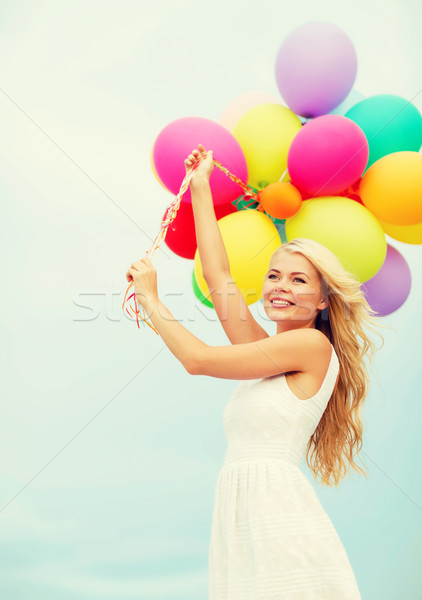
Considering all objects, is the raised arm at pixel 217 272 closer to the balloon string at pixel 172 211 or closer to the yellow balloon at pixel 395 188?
the balloon string at pixel 172 211

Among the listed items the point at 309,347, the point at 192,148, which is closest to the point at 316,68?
the point at 192,148

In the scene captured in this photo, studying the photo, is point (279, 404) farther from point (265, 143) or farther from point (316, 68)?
point (316, 68)

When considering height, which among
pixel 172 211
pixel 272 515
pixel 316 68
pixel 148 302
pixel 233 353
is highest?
pixel 316 68

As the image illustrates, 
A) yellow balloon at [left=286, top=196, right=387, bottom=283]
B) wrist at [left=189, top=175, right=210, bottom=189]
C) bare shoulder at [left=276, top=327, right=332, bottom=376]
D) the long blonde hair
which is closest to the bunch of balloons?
yellow balloon at [left=286, top=196, right=387, bottom=283]

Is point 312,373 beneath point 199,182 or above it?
beneath

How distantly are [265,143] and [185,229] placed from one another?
40 centimetres

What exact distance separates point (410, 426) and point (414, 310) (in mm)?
656

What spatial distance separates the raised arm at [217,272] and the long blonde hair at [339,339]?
18 centimetres

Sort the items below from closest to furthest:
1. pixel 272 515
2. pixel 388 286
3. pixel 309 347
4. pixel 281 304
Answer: pixel 272 515, pixel 309 347, pixel 281 304, pixel 388 286

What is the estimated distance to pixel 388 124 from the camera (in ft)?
6.97

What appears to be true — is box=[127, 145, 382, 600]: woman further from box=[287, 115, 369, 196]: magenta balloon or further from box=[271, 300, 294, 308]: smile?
box=[287, 115, 369, 196]: magenta balloon

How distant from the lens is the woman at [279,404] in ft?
4.25

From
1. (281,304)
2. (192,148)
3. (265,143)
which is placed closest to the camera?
(281,304)

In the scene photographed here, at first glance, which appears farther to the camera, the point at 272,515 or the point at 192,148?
the point at 192,148
